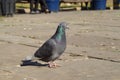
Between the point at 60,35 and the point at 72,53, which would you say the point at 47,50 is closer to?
the point at 60,35

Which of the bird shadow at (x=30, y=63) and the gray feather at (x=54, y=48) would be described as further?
the bird shadow at (x=30, y=63)

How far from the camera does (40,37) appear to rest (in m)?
12.7

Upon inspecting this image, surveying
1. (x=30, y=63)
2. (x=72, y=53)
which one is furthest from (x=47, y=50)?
(x=72, y=53)

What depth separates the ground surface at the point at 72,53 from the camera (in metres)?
7.28

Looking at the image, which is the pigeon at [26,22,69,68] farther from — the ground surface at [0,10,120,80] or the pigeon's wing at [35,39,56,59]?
the ground surface at [0,10,120,80]

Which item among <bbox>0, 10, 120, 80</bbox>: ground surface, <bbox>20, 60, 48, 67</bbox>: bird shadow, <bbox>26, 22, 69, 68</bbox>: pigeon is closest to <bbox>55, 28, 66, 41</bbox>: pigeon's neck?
<bbox>26, 22, 69, 68</bbox>: pigeon

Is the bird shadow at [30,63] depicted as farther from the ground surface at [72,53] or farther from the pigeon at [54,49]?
the pigeon at [54,49]

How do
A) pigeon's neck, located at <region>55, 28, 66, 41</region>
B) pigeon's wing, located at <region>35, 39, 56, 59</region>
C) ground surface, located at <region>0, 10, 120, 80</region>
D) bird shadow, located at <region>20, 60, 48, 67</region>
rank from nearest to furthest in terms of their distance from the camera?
Result: ground surface, located at <region>0, 10, 120, 80</region>, pigeon's wing, located at <region>35, 39, 56, 59</region>, pigeon's neck, located at <region>55, 28, 66, 41</region>, bird shadow, located at <region>20, 60, 48, 67</region>

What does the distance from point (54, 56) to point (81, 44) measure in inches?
139

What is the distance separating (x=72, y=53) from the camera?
9555 millimetres

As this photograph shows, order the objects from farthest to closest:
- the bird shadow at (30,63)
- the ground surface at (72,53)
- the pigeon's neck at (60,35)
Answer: the bird shadow at (30,63)
the pigeon's neck at (60,35)
the ground surface at (72,53)

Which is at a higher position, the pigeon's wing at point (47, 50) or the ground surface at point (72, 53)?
the pigeon's wing at point (47, 50)

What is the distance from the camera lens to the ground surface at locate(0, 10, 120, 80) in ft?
23.9

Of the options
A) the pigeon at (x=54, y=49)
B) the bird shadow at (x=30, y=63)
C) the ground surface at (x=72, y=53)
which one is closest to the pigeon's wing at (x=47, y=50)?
the pigeon at (x=54, y=49)
